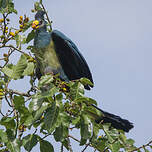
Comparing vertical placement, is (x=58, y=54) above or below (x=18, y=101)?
above

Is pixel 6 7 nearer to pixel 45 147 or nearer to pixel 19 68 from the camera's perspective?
pixel 19 68

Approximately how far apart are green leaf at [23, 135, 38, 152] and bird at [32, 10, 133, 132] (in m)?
1.45

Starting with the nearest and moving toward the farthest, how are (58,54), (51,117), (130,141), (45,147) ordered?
(51,117) < (45,147) < (130,141) < (58,54)

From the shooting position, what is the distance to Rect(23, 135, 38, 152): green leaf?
248 centimetres

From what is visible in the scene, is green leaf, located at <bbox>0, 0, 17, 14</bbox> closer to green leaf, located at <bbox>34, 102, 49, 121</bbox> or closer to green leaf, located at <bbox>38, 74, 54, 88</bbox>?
green leaf, located at <bbox>38, 74, 54, 88</bbox>

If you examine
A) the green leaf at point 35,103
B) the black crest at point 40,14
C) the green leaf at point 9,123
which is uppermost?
the black crest at point 40,14

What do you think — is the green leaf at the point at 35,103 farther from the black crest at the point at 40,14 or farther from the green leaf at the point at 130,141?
the black crest at the point at 40,14

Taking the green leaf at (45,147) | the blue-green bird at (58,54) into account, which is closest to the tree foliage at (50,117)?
the green leaf at (45,147)

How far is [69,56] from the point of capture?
4113mm

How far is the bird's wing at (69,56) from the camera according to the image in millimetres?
4023

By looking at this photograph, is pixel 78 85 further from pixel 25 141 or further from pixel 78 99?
pixel 25 141

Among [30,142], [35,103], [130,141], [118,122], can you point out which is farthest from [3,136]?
[118,122]

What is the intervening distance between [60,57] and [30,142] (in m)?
1.75

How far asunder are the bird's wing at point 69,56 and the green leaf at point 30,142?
1.59 metres
